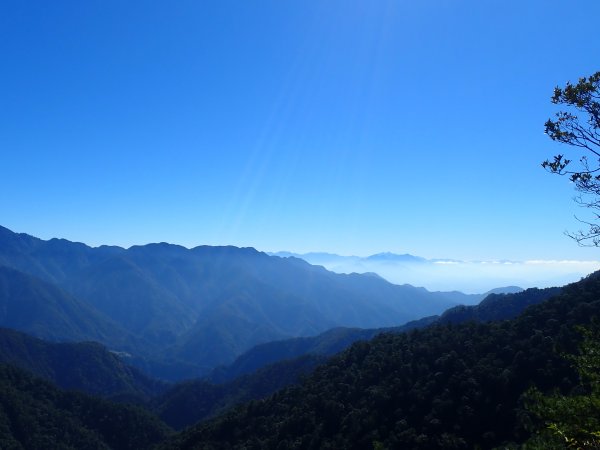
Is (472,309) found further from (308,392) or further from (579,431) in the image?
(579,431)

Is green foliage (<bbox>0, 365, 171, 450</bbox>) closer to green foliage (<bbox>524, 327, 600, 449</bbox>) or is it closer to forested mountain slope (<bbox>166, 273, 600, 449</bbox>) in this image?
forested mountain slope (<bbox>166, 273, 600, 449</bbox>)

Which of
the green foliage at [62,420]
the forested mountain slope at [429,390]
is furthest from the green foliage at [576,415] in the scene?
the green foliage at [62,420]

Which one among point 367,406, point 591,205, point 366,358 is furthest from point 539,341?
point 591,205

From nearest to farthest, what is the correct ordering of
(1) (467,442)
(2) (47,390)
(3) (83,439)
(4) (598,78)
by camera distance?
1. (4) (598,78)
2. (1) (467,442)
3. (3) (83,439)
4. (2) (47,390)

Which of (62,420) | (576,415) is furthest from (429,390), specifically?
(62,420)

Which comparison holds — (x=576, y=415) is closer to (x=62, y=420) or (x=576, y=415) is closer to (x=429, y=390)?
(x=429, y=390)

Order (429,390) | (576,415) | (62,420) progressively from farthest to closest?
(62,420), (429,390), (576,415)

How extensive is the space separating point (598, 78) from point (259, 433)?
290 ft

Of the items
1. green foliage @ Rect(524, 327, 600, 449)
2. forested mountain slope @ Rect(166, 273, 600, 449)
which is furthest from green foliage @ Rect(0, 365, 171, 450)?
green foliage @ Rect(524, 327, 600, 449)

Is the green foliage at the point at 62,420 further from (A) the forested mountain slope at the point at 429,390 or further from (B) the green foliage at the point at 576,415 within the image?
(B) the green foliage at the point at 576,415

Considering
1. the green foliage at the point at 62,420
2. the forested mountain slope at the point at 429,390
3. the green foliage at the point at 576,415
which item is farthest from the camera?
the green foliage at the point at 62,420

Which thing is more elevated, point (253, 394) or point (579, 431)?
point (579, 431)

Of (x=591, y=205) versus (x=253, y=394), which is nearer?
(x=591, y=205)

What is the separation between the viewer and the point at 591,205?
62.0 ft
